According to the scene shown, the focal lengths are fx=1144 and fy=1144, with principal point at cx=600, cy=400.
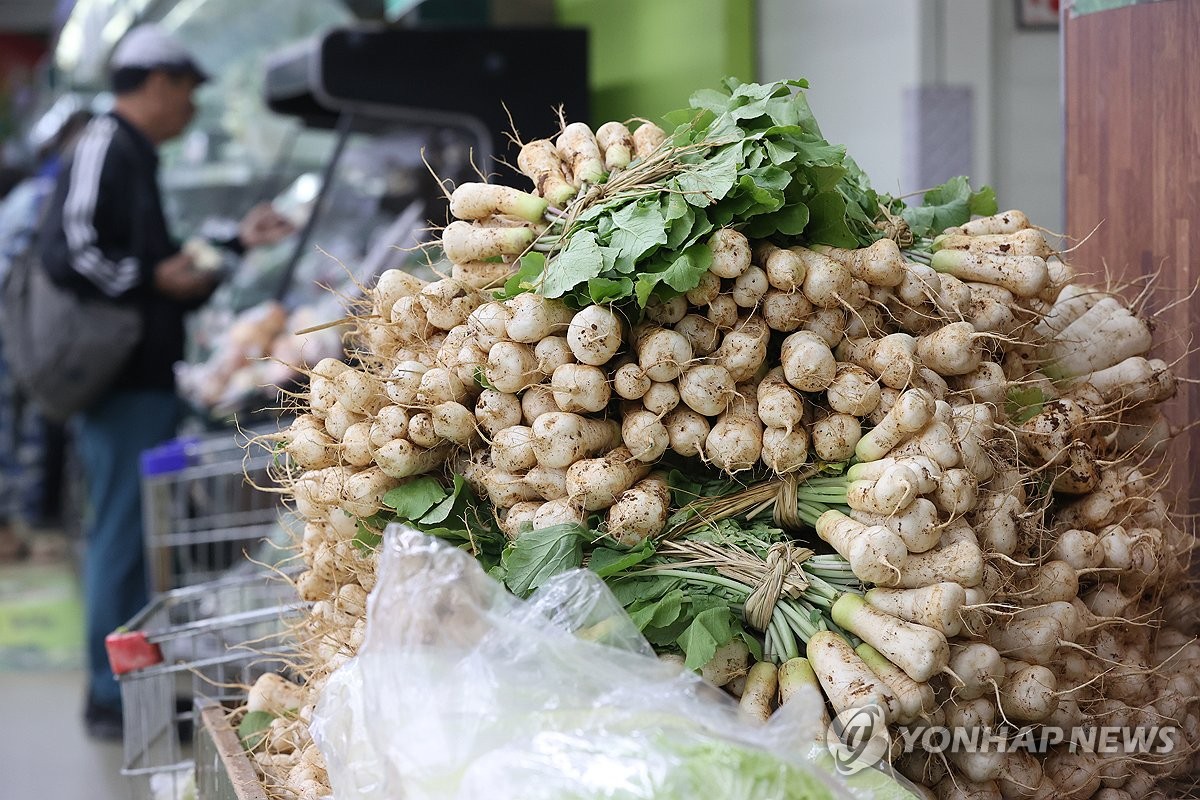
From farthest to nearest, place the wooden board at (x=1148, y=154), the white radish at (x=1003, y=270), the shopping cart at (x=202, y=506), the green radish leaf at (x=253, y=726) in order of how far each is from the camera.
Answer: the shopping cart at (x=202, y=506)
the wooden board at (x=1148, y=154)
the green radish leaf at (x=253, y=726)
the white radish at (x=1003, y=270)

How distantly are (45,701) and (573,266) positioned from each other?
502 cm

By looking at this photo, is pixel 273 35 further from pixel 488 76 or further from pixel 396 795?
pixel 396 795

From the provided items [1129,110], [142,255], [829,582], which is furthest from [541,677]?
[142,255]

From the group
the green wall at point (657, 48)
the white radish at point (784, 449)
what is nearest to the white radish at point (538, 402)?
the white radish at point (784, 449)

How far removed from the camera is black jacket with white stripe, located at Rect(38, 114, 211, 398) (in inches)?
188

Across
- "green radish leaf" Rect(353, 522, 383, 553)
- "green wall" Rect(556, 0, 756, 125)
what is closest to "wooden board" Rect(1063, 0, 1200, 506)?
"green radish leaf" Rect(353, 522, 383, 553)

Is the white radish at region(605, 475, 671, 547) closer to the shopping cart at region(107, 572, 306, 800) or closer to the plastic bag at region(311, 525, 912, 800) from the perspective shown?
the plastic bag at region(311, 525, 912, 800)

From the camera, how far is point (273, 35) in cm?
691

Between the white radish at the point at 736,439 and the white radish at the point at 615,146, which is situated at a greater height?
the white radish at the point at 615,146

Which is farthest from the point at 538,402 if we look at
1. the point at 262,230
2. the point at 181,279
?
the point at 262,230

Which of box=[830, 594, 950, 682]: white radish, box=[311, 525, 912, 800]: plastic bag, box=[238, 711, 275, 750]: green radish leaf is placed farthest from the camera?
box=[238, 711, 275, 750]: green radish leaf

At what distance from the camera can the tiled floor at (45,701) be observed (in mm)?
4371

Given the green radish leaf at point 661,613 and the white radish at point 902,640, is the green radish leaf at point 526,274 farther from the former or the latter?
the white radish at point 902,640

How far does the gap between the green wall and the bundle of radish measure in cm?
243
